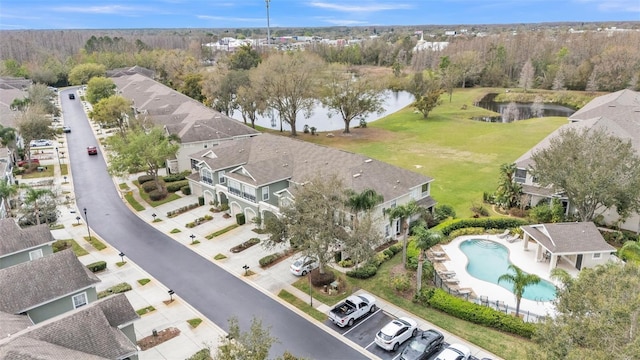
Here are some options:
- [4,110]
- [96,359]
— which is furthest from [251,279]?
[4,110]

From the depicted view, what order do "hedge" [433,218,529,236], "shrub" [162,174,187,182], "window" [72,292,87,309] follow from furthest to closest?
"shrub" [162,174,187,182] → "hedge" [433,218,529,236] → "window" [72,292,87,309]

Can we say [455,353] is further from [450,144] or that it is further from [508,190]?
[450,144]

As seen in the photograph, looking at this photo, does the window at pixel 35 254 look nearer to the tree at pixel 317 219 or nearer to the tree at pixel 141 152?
the tree at pixel 317 219

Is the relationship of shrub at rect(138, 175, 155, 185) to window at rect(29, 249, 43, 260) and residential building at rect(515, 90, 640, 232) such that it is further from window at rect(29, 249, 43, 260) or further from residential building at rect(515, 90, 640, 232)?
residential building at rect(515, 90, 640, 232)

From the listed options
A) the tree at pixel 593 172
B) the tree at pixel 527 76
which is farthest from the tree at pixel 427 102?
the tree at pixel 593 172

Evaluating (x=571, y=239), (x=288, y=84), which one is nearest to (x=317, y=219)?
(x=571, y=239)

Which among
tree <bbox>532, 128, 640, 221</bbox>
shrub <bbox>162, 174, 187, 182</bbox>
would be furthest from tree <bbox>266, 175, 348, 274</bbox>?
shrub <bbox>162, 174, 187, 182</bbox>
